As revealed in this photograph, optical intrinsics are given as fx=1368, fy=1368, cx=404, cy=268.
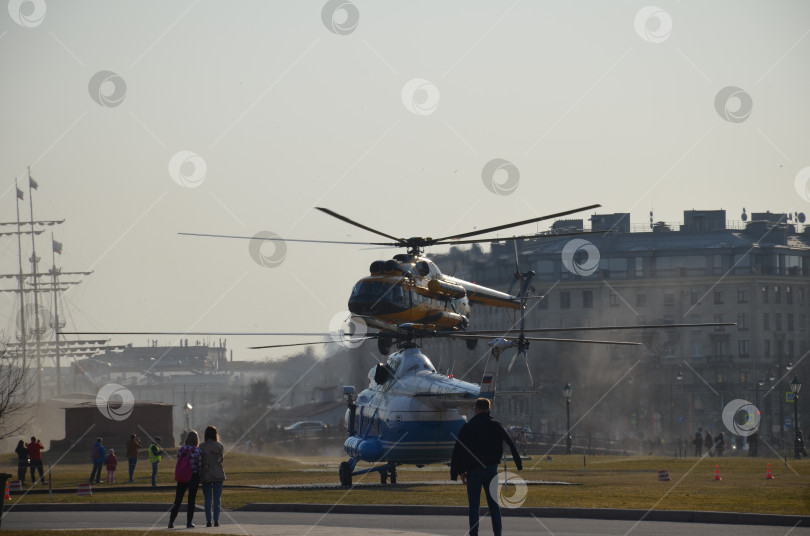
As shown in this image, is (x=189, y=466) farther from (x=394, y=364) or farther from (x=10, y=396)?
(x=10, y=396)

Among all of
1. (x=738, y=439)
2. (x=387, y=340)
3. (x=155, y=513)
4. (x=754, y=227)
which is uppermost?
(x=754, y=227)

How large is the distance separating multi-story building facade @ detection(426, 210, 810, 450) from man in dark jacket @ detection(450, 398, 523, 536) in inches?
3877

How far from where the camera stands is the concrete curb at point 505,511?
2375cm

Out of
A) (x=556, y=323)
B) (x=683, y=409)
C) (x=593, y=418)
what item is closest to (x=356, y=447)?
(x=593, y=418)

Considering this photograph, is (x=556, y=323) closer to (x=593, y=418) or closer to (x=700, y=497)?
(x=593, y=418)

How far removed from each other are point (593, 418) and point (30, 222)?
81004 mm

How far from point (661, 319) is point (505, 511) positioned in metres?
120

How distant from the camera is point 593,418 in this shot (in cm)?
12075

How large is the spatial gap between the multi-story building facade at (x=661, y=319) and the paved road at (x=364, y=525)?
91.9m

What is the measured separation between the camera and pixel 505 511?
26.5 metres

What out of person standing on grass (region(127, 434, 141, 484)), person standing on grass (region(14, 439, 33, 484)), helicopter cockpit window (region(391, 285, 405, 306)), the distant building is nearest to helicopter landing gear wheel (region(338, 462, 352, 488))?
helicopter cockpit window (region(391, 285, 405, 306))

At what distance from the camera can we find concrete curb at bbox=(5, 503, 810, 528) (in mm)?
23750

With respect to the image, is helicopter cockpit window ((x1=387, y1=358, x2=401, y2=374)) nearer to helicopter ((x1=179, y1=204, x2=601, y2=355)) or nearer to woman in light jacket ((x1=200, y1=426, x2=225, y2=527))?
helicopter ((x1=179, y1=204, x2=601, y2=355))

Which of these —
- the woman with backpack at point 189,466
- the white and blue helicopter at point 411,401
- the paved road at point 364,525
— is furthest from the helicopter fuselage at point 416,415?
the woman with backpack at point 189,466
